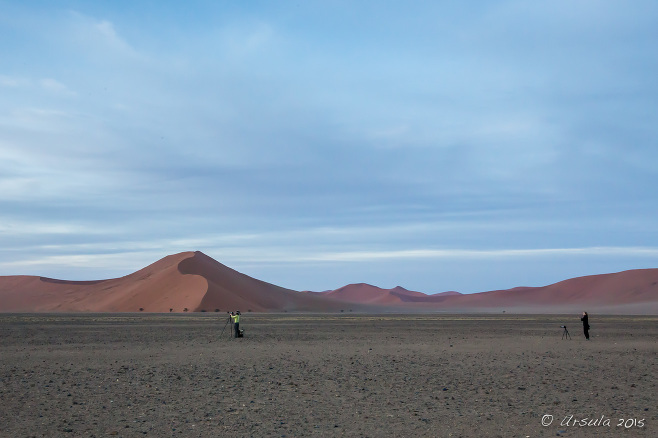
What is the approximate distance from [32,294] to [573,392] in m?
172

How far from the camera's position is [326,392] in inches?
548

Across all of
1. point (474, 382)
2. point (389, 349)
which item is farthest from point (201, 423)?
point (389, 349)

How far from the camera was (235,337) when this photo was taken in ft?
103

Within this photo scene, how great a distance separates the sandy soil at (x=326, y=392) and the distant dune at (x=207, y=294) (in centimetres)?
9776

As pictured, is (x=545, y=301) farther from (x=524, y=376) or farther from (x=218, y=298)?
(x=524, y=376)

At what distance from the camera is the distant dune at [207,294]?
126500mm

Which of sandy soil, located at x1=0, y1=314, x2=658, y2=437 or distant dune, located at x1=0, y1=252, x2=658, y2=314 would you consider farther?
distant dune, located at x1=0, y1=252, x2=658, y2=314

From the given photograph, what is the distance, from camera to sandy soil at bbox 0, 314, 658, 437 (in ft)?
34.5

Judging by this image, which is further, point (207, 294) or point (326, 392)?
point (207, 294)

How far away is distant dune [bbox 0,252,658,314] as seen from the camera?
126500mm

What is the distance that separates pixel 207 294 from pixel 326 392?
112m

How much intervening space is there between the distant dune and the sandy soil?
97.8m

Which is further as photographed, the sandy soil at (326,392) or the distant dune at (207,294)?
the distant dune at (207,294)

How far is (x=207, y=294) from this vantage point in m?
122
